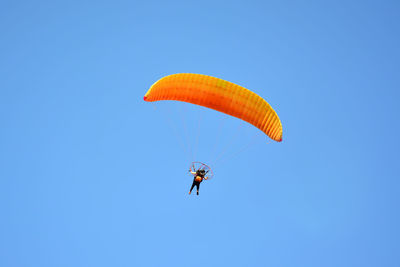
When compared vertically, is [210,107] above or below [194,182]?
above

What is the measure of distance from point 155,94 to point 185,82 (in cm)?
192

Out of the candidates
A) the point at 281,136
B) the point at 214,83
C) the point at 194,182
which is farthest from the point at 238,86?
the point at 194,182

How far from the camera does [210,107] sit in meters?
27.5

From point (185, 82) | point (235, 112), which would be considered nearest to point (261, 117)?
point (235, 112)

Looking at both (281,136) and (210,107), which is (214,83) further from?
(281,136)

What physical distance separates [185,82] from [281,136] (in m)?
5.62

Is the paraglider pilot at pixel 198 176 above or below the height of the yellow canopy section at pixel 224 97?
below

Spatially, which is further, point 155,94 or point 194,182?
point 194,182

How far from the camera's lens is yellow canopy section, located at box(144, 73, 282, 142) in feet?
86.6

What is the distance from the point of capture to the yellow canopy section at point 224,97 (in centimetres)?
2639

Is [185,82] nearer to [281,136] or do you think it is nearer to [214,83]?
[214,83]

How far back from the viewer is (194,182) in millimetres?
27984

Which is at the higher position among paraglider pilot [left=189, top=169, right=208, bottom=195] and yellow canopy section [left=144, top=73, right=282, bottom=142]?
yellow canopy section [left=144, top=73, right=282, bottom=142]

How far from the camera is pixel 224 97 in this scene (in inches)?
1059
